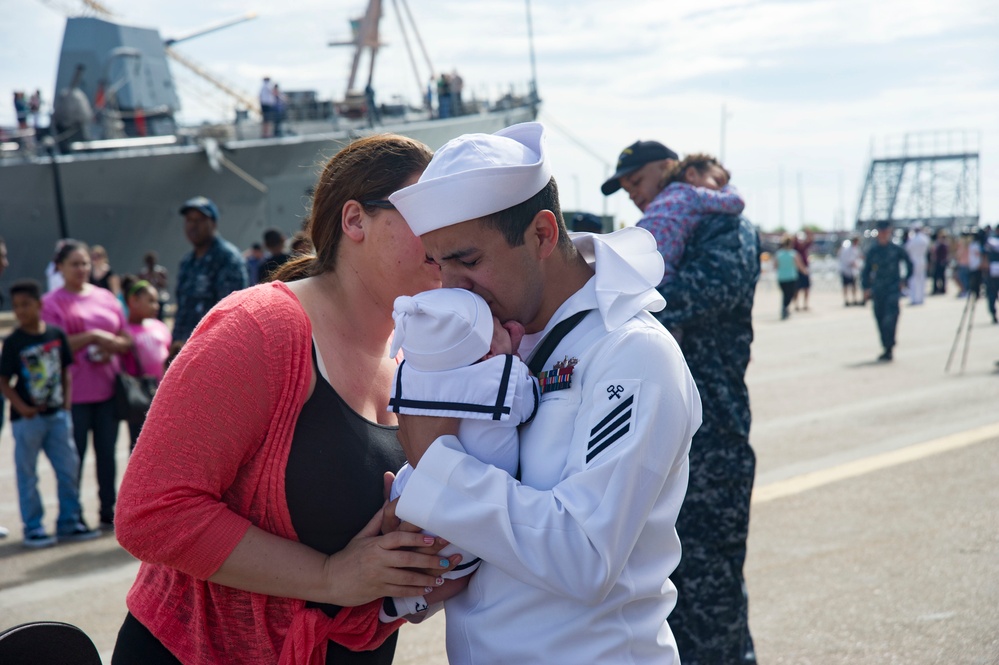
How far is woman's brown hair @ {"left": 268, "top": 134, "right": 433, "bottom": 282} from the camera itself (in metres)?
2.30

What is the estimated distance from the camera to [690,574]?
3684 mm

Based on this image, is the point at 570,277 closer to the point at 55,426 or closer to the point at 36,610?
the point at 36,610

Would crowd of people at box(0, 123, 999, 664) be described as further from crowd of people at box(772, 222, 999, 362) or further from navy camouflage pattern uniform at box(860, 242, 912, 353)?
crowd of people at box(772, 222, 999, 362)

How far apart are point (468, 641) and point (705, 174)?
3.17m

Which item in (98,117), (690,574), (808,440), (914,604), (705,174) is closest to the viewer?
(690,574)

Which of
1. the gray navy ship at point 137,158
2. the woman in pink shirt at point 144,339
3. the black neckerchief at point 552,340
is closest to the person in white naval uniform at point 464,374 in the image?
the black neckerchief at point 552,340

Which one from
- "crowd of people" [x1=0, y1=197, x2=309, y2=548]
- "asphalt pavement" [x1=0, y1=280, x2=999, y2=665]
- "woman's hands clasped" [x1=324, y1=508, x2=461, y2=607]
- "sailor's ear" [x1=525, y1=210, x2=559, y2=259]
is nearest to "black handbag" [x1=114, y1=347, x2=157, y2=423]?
"crowd of people" [x1=0, y1=197, x2=309, y2=548]

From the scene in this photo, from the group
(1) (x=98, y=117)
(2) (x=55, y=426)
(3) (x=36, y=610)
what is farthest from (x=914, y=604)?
(1) (x=98, y=117)

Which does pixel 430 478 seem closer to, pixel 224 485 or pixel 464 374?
pixel 464 374

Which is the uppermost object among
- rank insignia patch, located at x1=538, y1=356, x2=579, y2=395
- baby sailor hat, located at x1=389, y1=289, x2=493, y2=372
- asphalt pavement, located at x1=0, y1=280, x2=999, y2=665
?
baby sailor hat, located at x1=389, y1=289, x2=493, y2=372

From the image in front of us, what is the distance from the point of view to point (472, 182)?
73.3 inches

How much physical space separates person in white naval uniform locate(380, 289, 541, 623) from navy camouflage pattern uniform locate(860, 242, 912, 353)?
43.8ft

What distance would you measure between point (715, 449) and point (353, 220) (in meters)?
2.05

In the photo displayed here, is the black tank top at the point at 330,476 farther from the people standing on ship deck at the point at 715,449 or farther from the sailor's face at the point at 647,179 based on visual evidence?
the sailor's face at the point at 647,179
